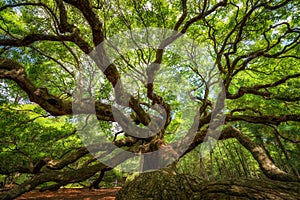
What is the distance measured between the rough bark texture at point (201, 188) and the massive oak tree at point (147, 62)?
1.36m

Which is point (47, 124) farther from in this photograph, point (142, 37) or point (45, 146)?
point (142, 37)

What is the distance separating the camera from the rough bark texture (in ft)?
7.72

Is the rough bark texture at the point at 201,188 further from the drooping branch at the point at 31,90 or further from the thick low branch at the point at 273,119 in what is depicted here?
the thick low branch at the point at 273,119

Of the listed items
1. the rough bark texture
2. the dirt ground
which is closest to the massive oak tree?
the dirt ground

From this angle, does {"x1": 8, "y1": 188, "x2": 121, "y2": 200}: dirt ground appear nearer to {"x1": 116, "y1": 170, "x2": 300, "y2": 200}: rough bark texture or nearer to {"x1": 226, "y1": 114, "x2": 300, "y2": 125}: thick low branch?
{"x1": 116, "y1": 170, "x2": 300, "y2": 200}: rough bark texture

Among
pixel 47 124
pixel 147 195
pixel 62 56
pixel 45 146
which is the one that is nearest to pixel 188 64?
pixel 62 56

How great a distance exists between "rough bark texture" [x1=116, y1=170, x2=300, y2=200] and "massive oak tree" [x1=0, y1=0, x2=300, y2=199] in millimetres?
1361

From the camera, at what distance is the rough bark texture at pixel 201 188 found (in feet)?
7.72

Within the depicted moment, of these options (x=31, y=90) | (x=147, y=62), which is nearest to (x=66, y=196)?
(x=31, y=90)

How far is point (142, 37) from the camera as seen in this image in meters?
6.49

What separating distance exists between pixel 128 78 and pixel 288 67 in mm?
6526

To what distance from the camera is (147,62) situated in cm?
735

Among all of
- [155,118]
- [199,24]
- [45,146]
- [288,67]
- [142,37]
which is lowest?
[45,146]

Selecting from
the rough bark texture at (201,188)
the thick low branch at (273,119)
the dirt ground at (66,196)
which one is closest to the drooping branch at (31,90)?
the rough bark texture at (201,188)
